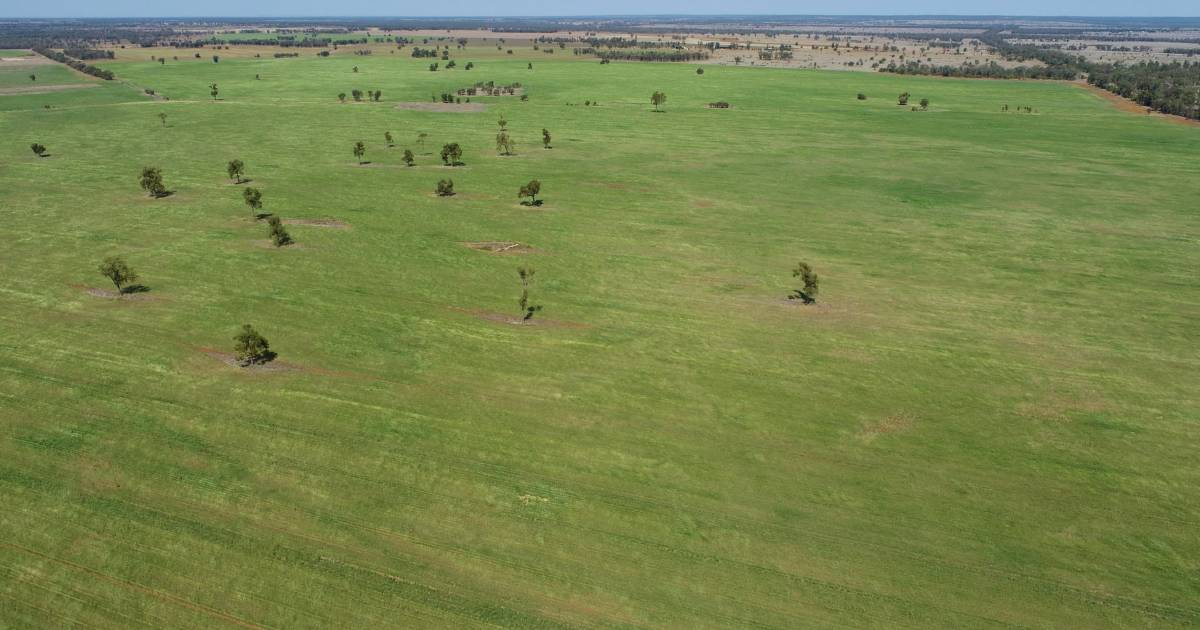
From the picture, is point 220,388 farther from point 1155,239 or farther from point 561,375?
point 1155,239

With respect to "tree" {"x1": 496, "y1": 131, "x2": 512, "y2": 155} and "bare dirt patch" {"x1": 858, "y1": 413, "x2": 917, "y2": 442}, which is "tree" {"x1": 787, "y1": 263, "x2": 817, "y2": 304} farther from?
"tree" {"x1": 496, "y1": 131, "x2": 512, "y2": 155}

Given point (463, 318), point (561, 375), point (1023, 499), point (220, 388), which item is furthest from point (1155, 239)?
point (220, 388)

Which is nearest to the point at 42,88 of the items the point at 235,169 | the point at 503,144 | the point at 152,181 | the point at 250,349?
the point at 235,169

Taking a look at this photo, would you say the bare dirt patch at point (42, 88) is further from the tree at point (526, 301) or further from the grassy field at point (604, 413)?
the tree at point (526, 301)

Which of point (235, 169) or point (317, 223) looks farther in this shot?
point (235, 169)

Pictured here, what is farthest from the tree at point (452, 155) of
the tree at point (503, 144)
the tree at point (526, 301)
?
the tree at point (526, 301)

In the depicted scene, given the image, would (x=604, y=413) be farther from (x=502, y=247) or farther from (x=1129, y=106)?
(x=1129, y=106)
